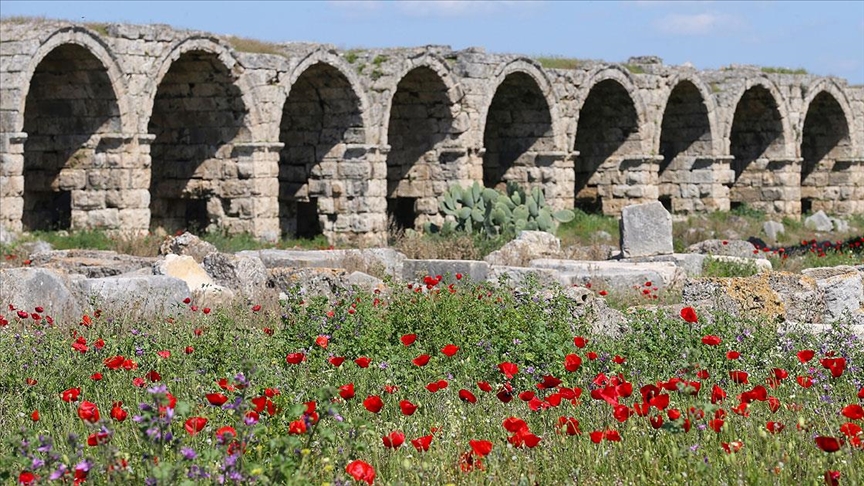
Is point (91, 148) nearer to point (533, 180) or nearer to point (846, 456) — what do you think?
point (533, 180)

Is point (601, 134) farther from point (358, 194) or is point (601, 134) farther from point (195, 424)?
point (195, 424)

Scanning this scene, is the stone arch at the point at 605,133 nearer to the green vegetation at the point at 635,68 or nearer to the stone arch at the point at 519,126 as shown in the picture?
the green vegetation at the point at 635,68

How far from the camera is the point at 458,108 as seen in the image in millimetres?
20188

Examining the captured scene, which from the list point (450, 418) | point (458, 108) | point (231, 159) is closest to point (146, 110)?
point (231, 159)

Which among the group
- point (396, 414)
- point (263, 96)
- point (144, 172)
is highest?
point (263, 96)

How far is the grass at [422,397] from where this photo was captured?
4.10 m

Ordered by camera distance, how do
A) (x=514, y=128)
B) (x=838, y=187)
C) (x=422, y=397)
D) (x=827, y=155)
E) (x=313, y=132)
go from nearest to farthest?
(x=422, y=397), (x=313, y=132), (x=514, y=128), (x=838, y=187), (x=827, y=155)

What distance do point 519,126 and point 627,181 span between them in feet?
9.45

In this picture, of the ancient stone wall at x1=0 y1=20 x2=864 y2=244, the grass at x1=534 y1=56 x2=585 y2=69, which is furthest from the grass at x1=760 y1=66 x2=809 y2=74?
the grass at x1=534 y1=56 x2=585 y2=69

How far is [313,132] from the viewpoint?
19.6m

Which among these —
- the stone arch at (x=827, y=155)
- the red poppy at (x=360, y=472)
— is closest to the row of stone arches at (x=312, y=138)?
the stone arch at (x=827, y=155)

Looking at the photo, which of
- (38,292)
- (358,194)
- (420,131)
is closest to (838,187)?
(420,131)

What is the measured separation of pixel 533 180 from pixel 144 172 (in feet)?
26.0

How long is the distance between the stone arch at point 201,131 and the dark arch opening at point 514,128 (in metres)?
5.84
